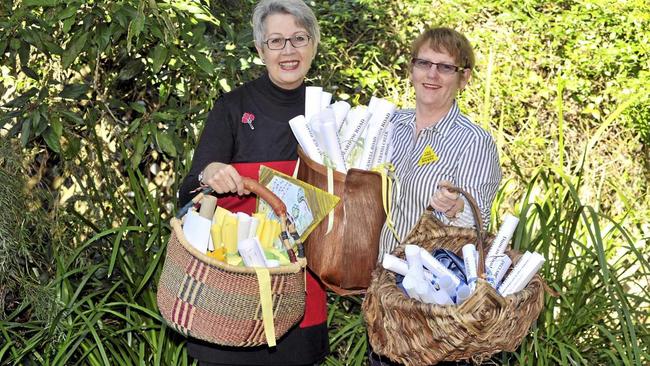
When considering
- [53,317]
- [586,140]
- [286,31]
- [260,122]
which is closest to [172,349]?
[53,317]

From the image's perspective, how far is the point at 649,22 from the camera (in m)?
6.54

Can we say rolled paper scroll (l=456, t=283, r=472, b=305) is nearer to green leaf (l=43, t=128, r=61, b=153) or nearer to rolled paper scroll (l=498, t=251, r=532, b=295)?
rolled paper scroll (l=498, t=251, r=532, b=295)

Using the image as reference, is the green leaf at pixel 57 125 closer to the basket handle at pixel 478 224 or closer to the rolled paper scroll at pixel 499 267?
the basket handle at pixel 478 224

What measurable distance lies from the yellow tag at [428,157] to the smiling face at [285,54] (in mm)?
466

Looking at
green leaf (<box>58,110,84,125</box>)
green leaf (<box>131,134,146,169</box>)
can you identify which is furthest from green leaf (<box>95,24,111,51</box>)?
green leaf (<box>131,134,146,169</box>)

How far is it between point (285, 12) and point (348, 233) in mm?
763

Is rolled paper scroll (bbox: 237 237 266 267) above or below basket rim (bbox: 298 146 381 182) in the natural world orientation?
below

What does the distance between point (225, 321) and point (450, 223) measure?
744 millimetres

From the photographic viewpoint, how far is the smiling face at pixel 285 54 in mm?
3180

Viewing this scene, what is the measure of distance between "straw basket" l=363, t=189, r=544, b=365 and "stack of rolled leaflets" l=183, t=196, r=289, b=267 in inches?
12.1

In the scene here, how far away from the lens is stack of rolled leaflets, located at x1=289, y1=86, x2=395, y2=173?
9.66 ft

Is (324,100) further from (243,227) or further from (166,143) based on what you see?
(166,143)

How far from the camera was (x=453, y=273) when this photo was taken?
2.86 meters

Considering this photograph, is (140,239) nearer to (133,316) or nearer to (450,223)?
(133,316)
